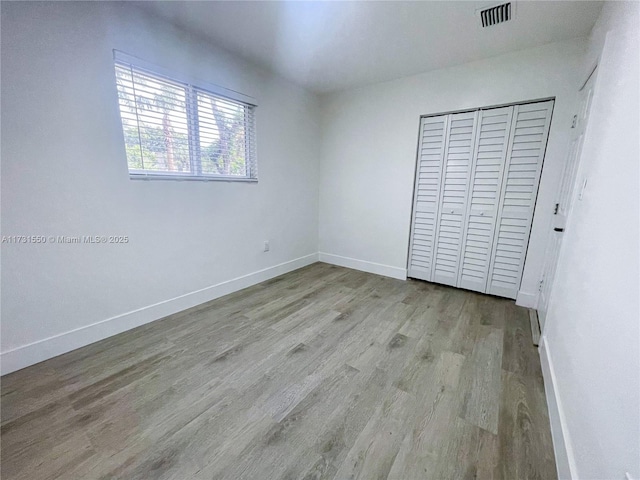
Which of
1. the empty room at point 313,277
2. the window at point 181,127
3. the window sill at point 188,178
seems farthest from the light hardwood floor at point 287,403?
the window at point 181,127

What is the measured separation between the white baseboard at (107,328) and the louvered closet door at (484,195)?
2.51m

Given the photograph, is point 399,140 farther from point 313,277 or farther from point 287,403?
point 287,403

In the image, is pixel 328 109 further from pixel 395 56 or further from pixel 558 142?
pixel 558 142

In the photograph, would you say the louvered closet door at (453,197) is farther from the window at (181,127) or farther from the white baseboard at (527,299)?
the window at (181,127)

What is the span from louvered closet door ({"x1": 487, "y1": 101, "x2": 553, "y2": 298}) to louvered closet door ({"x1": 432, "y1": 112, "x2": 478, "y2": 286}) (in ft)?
1.13

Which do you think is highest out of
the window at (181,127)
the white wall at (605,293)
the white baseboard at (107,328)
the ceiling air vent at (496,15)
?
the ceiling air vent at (496,15)

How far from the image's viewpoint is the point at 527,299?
2557 millimetres

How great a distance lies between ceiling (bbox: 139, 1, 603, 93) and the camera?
1793 millimetres

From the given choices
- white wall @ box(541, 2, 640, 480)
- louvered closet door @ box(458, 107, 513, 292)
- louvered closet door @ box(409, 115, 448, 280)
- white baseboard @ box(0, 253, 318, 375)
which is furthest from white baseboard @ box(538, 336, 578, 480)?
white baseboard @ box(0, 253, 318, 375)

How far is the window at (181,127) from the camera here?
6.31 ft

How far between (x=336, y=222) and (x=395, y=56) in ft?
6.84

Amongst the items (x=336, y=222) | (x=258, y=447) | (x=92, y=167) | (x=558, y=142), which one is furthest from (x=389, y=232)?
(x=92, y=167)

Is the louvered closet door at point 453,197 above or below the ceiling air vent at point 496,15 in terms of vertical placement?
below

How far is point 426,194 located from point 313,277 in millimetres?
1744
